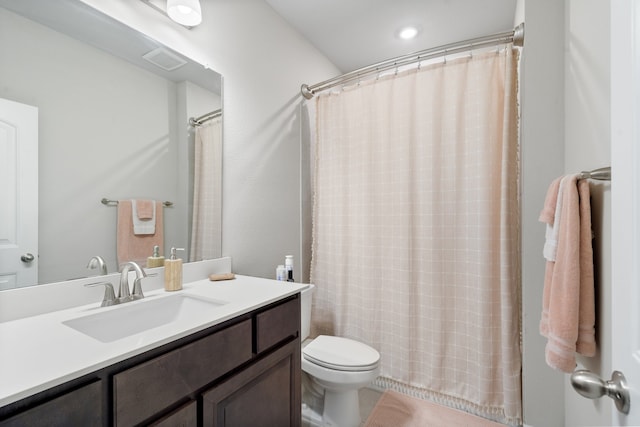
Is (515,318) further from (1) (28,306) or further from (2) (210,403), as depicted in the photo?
(1) (28,306)

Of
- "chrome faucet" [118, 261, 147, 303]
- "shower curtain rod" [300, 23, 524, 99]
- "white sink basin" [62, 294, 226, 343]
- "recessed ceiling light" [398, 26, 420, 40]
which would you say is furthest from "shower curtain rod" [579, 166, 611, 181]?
"recessed ceiling light" [398, 26, 420, 40]

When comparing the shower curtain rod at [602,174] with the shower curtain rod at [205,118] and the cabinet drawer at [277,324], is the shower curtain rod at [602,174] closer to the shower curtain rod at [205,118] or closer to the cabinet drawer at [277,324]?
the cabinet drawer at [277,324]

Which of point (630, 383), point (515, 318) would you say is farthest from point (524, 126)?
point (630, 383)

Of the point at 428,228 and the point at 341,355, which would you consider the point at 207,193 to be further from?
the point at 428,228

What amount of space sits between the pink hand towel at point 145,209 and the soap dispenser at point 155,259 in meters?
0.15

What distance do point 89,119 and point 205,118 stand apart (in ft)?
1.77

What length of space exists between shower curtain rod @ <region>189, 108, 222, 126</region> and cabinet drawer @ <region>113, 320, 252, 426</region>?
1.05 metres

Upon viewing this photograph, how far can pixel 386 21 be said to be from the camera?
2.02 m

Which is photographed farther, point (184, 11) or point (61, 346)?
point (184, 11)

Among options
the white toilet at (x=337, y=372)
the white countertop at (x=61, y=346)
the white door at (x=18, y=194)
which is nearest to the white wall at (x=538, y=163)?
the white toilet at (x=337, y=372)

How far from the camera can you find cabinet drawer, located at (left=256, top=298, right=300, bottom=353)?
3.41 feet

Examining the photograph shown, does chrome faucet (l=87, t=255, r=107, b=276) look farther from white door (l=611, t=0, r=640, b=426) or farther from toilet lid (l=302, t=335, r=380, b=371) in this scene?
white door (l=611, t=0, r=640, b=426)

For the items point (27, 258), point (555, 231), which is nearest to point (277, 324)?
point (27, 258)

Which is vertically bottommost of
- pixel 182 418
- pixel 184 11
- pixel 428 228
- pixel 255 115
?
pixel 182 418
